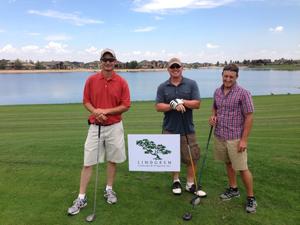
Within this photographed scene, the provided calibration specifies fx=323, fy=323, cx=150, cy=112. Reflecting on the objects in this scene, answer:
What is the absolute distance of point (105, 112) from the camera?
14.7ft

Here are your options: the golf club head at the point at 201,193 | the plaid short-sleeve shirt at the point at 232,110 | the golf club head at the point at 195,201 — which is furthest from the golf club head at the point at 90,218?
the plaid short-sleeve shirt at the point at 232,110

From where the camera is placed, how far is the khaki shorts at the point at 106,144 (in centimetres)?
470

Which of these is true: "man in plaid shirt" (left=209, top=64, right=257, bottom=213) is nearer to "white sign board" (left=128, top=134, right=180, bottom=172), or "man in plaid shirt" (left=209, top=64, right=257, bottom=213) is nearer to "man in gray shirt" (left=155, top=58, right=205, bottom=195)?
"man in gray shirt" (left=155, top=58, right=205, bottom=195)

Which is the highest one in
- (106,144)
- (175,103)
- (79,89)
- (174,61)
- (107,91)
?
(174,61)

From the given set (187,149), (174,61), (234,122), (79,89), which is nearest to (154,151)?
(187,149)

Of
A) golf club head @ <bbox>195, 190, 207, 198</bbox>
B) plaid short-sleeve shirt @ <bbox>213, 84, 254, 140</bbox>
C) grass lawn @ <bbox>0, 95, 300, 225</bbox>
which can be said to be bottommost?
grass lawn @ <bbox>0, 95, 300, 225</bbox>

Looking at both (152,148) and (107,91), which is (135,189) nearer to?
(152,148)

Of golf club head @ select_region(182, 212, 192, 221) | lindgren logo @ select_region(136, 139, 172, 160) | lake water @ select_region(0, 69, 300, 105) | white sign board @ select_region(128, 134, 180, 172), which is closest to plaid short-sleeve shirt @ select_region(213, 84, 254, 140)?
white sign board @ select_region(128, 134, 180, 172)

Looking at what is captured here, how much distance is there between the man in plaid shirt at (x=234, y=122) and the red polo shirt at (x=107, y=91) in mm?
1339

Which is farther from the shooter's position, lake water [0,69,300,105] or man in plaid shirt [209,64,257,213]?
lake water [0,69,300,105]

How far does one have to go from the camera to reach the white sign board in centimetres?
472

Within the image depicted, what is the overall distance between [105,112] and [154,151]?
3.10 ft

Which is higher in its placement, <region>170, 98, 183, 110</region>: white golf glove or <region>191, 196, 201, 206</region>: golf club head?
<region>170, 98, 183, 110</region>: white golf glove

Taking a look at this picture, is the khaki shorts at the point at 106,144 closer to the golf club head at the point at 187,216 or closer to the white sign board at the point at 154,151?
the white sign board at the point at 154,151
